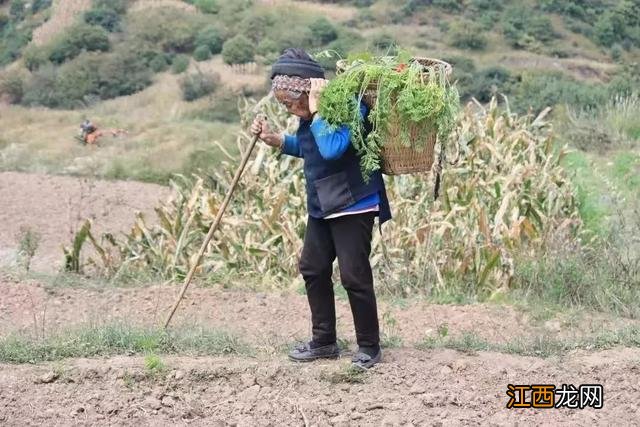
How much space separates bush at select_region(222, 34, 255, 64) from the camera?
25.6 meters

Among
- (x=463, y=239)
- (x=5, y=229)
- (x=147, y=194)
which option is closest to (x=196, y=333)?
(x=463, y=239)

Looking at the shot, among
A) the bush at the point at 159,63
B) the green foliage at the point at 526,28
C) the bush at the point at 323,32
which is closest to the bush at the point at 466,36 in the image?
the green foliage at the point at 526,28

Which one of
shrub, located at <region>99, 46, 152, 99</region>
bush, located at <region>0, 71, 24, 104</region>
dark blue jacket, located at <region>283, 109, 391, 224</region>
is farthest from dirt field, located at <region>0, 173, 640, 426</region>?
bush, located at <region>0, 71, 24, 104</region>

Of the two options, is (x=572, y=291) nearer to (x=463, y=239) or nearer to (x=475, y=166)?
(x=463, y=239)

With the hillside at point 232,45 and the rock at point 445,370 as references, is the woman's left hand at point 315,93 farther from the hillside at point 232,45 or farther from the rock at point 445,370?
the hillside at point 232,45

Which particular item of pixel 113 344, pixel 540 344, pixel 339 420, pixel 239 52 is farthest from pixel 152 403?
pixel 239 52

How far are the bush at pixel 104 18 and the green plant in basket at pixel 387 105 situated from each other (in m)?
24.5

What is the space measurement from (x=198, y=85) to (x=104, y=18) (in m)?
6.09

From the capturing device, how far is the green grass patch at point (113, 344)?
4645 millimetres

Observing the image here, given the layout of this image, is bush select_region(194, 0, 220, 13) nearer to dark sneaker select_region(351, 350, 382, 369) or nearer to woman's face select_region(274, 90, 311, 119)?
woman's face select_region(274, 90, 311, 119)

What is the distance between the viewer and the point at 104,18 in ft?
92.0

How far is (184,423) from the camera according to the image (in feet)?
13.6

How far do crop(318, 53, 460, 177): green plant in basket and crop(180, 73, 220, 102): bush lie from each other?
1929 centimetres

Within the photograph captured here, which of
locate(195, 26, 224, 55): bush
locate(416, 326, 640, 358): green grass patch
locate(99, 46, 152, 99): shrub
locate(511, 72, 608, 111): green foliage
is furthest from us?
locate(195, 26, 224, 55): bush
